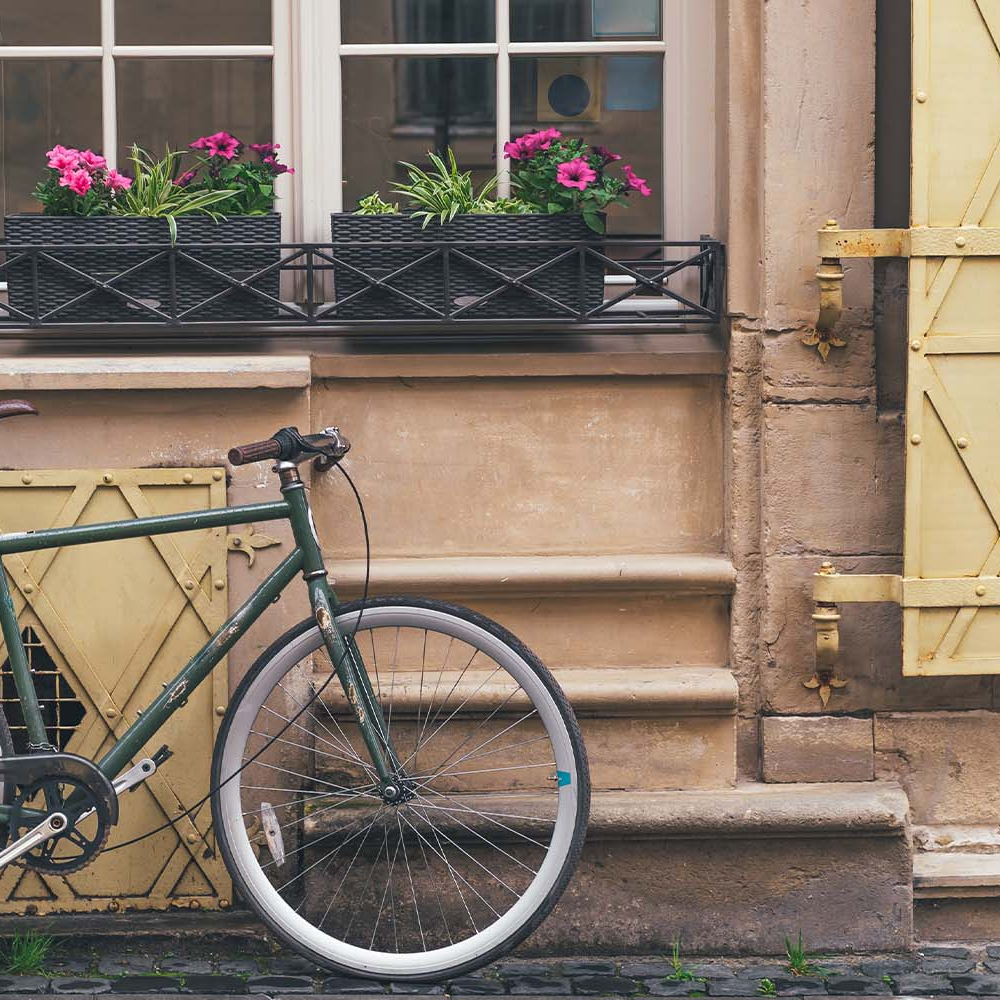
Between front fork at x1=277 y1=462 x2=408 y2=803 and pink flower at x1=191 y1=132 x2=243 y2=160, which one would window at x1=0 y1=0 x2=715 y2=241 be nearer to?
pink flower at x1=191 y1=132 x2=243 y2=160

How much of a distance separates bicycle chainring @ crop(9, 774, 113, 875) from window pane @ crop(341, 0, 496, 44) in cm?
210

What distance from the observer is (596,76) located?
4410 mm

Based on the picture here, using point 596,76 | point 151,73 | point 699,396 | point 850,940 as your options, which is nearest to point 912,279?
point 699,396

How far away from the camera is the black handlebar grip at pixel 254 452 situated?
11.8 feet

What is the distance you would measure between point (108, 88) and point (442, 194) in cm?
97

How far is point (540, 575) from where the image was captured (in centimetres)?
421

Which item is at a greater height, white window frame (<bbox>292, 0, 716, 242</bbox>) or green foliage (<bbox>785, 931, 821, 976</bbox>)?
white window frame (<bbox>292, 0, 716, 242</bbox>)

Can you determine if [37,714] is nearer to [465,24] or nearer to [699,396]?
[699,396]

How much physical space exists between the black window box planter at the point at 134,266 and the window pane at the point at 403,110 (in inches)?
13.9

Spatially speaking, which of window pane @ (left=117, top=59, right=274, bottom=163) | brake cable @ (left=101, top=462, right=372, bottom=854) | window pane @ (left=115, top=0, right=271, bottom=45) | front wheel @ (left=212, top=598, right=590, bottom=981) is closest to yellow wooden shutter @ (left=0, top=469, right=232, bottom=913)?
brake cable @ (left=101, top=462, right=372, bottom=854)

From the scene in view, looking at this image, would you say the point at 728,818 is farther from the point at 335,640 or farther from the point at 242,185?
the point at 242,185

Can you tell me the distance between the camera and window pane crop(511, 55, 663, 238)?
14.5 ft

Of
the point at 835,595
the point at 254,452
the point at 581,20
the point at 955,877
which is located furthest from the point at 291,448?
the point at 955,877

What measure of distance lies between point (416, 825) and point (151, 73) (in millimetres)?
2135
